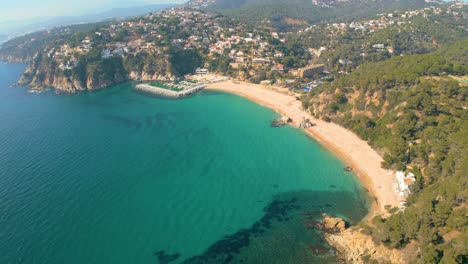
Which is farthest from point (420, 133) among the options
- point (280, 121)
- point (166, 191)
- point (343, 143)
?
point (166, 191)

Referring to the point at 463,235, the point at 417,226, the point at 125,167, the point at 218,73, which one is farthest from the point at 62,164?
the point at 218,73

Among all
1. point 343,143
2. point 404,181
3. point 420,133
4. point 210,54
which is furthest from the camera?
point 210,54

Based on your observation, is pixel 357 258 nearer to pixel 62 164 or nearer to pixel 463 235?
pixel 463 235

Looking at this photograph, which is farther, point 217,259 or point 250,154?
point 250,154

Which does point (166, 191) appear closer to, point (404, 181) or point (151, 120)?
point (151, 120)

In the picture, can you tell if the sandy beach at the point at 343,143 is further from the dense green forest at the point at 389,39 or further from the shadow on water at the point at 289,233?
the dense green forest at the point at 389,39

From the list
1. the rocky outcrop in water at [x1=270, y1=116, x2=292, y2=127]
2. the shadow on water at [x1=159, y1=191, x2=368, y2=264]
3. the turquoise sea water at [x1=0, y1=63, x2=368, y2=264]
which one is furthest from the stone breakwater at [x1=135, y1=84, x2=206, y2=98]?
the shadow on water at [x1=159, y1=191, x2=368, y2=264]

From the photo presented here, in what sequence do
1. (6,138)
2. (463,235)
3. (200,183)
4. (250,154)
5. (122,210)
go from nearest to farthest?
(463,235) → (122,210) → (200,183) → (250,154) → (6,138)
